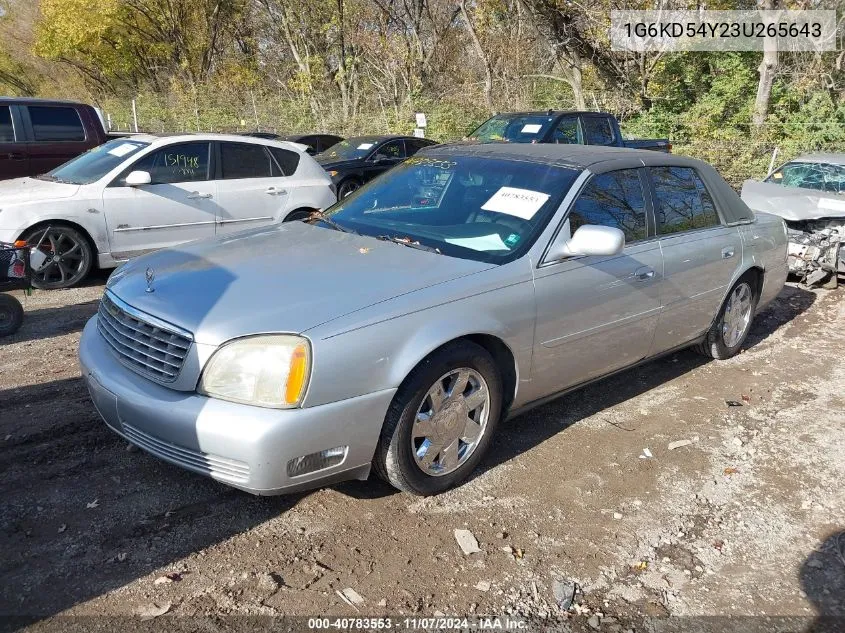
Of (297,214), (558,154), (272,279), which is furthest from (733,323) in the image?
(297,214)

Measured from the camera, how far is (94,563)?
2.88 meters

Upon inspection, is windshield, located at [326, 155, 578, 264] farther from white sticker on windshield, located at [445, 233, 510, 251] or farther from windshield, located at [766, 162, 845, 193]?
windshield, located at [766, 162, 845, 193]

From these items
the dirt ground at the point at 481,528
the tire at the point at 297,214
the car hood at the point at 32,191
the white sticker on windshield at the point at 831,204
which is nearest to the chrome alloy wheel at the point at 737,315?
the dirt ground at the point at 481,528

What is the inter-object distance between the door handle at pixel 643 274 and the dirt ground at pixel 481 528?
3.09 ft

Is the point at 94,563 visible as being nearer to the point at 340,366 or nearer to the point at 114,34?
the point at 340,366

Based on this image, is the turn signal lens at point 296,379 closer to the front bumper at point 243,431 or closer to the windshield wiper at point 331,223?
the front bumper at point 243,431

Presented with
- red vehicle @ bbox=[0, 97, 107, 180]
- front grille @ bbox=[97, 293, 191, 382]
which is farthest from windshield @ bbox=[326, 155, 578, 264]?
red vehicle @ bbox=[0, 97, 107, 180]

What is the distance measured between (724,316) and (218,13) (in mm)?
34107

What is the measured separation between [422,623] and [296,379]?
3.47ft

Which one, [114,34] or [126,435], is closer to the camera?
[126,435]

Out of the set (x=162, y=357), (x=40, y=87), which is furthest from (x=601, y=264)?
(x=40, y=87)

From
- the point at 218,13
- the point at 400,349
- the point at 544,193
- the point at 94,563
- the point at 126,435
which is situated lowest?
the point at 94,563

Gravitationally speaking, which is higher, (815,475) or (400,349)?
(400,349)

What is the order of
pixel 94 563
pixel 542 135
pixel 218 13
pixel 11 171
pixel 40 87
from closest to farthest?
pixel 94 563 < pixel 11 171 < pixel 542 135 < pixel 218 13 < pixel 40 87
